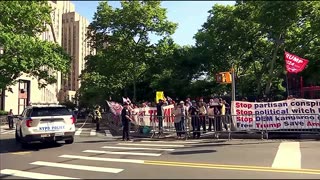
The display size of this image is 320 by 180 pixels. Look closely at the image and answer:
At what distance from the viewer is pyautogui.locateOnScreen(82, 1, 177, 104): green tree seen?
40.8 meters

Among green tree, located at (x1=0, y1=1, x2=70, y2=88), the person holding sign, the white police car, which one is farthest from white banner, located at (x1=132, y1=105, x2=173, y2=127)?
green tree, located at (x1=0, y1=1, x2=70, y2=88)

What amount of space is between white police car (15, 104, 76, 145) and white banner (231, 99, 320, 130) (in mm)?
6822

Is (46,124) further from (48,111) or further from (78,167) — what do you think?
(78,167)

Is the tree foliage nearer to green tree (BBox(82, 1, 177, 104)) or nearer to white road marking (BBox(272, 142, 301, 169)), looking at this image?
green tree (BBox(82, 1, 177, 104))

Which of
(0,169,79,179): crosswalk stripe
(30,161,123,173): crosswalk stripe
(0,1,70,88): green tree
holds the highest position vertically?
(0,1,70,88): green tree

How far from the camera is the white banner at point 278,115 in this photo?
17078 mm

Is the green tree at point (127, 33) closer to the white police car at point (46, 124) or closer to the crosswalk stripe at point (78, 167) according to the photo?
the white police car at point (46, 124)

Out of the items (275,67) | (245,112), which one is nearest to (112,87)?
(275,67)

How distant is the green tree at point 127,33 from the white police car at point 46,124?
25226 mm

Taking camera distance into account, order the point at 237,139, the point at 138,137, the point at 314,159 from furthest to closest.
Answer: the point at 138,137 → the point at 237,139 → the point at 314,159

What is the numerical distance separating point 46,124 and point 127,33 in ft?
86.9

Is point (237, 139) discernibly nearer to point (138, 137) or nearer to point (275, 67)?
point (138, 137)

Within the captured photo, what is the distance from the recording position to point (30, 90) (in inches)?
2680

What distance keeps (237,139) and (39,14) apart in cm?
2658
